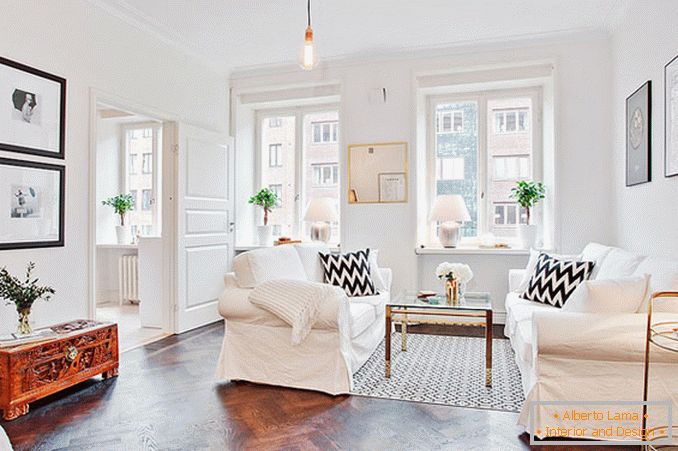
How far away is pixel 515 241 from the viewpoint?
482 centimetres

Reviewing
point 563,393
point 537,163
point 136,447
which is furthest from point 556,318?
point 537,163

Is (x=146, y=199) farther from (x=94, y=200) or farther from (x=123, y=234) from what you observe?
(x=94, y=200)

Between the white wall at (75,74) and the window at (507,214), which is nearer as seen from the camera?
the white wall at (75,74)

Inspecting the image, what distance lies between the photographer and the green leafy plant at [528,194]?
453cm

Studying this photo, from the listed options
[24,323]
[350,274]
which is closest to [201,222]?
[350,274]

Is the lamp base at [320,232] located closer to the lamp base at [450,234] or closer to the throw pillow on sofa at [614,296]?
the lamp base at [450,234]

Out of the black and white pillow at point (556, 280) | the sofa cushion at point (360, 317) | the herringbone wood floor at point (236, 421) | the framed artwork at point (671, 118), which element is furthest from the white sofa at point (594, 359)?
the sofa cushion at point (360, 317)

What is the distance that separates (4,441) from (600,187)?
182 inches

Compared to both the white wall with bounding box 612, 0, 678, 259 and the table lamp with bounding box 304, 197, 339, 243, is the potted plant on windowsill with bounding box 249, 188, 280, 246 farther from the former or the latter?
the white wall with bounding box 612, 0, 678, 259

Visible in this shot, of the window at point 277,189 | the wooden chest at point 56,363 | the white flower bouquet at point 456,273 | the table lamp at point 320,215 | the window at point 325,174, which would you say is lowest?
the wooden chest at point 56,363

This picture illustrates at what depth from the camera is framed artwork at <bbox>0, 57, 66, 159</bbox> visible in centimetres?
292

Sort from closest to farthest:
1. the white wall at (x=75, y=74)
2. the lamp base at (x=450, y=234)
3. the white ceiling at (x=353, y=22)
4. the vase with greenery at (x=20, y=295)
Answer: the vase with greenery at (x=20, y=295) → the white wall at (x=75, y=74) → the white ceiling at (x=353, y=22) → the lamp base at (x=450, y=234)

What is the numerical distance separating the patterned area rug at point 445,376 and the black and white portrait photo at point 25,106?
275 cm

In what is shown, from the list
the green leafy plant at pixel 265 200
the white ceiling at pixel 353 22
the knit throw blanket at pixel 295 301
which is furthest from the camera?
the green leafy plant at pixel 265 200
